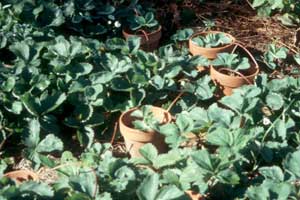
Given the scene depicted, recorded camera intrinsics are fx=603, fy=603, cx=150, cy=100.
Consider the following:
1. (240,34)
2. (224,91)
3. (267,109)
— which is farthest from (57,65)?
(240,34)

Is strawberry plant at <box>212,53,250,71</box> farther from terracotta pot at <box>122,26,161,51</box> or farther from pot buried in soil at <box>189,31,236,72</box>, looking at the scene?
terracotta pot at <box>122,26,161,51</box>

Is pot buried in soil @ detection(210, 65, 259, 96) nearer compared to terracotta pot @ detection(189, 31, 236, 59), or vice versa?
pot buried in soil @ detection(210, 65, 259, 96)

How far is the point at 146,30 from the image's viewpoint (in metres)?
4.12

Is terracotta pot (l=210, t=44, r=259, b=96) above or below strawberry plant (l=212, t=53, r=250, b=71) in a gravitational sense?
below

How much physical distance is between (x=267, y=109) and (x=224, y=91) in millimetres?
277

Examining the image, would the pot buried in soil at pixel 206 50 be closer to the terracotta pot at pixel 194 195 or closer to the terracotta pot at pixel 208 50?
the terracotta pot at pixel 208 50

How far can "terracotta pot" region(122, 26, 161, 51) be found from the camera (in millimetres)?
4008

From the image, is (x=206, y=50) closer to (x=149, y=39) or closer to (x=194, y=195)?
(x=149, y=39)

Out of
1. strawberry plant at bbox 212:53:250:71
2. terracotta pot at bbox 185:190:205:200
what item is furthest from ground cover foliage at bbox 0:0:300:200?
strawberry plant at bbox 212:53:250:71

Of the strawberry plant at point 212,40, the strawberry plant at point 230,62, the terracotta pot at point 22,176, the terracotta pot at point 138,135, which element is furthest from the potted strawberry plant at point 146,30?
the terracotta pot at point 22,176

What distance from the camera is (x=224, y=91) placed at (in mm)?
3584

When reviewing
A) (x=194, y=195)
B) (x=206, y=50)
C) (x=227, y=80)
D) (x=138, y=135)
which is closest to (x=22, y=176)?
(x=138, y=135)

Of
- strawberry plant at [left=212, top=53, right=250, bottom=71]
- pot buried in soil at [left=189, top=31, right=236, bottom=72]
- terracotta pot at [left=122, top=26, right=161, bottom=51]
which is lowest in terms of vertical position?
terracotta pot at [left=122, top=26, right=161, bottom=51]

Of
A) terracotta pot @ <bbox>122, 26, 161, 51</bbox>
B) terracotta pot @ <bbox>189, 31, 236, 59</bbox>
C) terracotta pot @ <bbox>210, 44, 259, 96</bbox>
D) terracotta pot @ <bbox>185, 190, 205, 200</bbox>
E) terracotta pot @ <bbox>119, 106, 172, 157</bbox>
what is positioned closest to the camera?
terracotta pot @ <bbox>185, 190, 205, 200</bbox>
